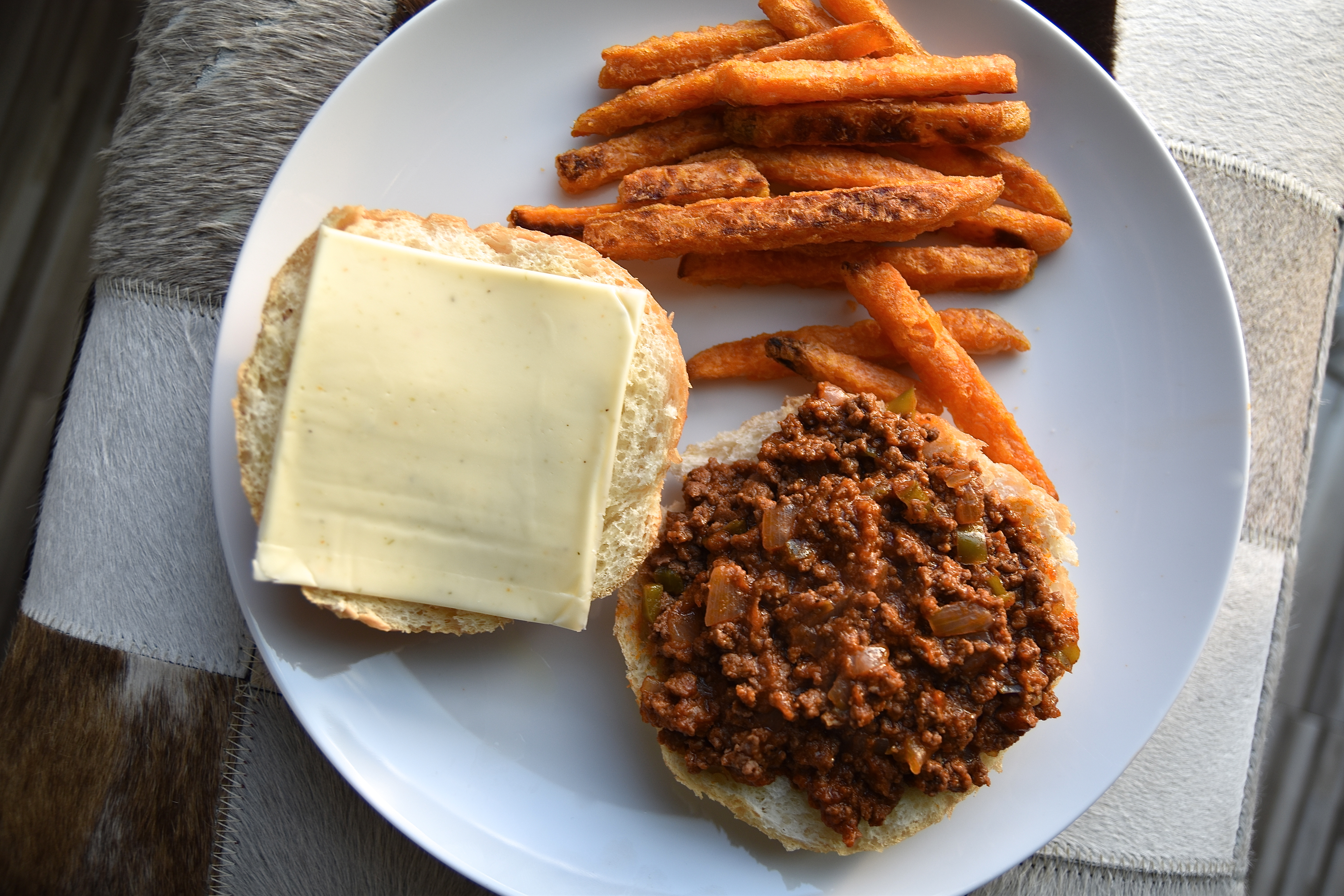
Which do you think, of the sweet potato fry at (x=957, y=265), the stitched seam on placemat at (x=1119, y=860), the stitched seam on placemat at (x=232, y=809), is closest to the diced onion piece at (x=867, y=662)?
the sweet potato fry at (x=957, y=265)

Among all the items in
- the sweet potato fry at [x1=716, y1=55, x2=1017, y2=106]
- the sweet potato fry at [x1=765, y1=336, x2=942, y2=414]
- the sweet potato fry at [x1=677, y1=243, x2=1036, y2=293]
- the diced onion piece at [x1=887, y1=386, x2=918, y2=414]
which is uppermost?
the sweet potato fry at [x1=716, y1=55, x2=1017, y2=106]

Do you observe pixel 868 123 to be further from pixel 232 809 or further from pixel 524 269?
pixel 232 809

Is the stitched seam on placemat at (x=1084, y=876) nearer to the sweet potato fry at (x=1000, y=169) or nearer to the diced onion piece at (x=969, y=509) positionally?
the diced onion piece at (x=969, y=509)

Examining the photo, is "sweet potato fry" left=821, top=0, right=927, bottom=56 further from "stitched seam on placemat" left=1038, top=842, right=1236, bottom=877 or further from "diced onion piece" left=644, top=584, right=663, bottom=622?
"stitched seam on placemat" left=1038, top=842, right=1236, bottom=877

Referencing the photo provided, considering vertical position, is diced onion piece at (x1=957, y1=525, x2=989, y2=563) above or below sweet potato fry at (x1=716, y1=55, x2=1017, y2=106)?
below

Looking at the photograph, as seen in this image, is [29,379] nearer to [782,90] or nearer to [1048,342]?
[782,90]

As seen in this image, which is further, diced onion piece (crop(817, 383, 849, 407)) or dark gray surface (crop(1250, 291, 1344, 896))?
dark gray surface (crop(1250, 291, 1344, 896))

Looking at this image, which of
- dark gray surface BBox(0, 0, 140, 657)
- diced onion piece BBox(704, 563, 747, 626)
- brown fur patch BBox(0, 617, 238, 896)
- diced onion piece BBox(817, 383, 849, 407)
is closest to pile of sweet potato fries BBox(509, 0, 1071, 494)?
diced onion piece BBox(817, 383, 849, 407)
